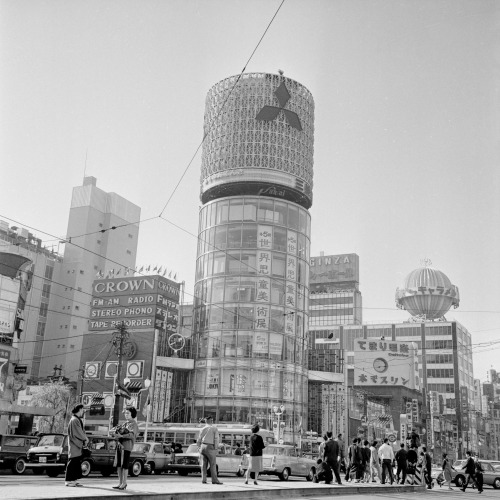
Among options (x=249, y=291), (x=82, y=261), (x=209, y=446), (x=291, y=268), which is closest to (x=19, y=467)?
(x=209, y=446)

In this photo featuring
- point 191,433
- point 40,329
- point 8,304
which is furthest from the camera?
point 40,329

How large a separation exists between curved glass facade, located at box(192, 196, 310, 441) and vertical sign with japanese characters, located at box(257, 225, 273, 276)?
0.37 feet

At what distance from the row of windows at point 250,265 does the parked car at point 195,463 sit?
4336 centimetres

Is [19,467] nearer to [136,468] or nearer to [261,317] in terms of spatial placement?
[136,468]

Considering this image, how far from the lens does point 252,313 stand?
7000 cm

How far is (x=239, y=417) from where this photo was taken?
66.6 m

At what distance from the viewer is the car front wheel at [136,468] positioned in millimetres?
23781

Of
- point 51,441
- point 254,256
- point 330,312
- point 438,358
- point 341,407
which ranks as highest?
point 330,312

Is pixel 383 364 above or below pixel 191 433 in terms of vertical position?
above

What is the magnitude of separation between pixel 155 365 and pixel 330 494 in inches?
2114

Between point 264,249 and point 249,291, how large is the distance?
5102 mm

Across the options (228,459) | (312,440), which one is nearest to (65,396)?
(312,440)

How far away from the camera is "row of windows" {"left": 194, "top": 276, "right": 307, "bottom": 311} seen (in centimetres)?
7062

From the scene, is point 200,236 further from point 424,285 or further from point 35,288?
point 424,285
